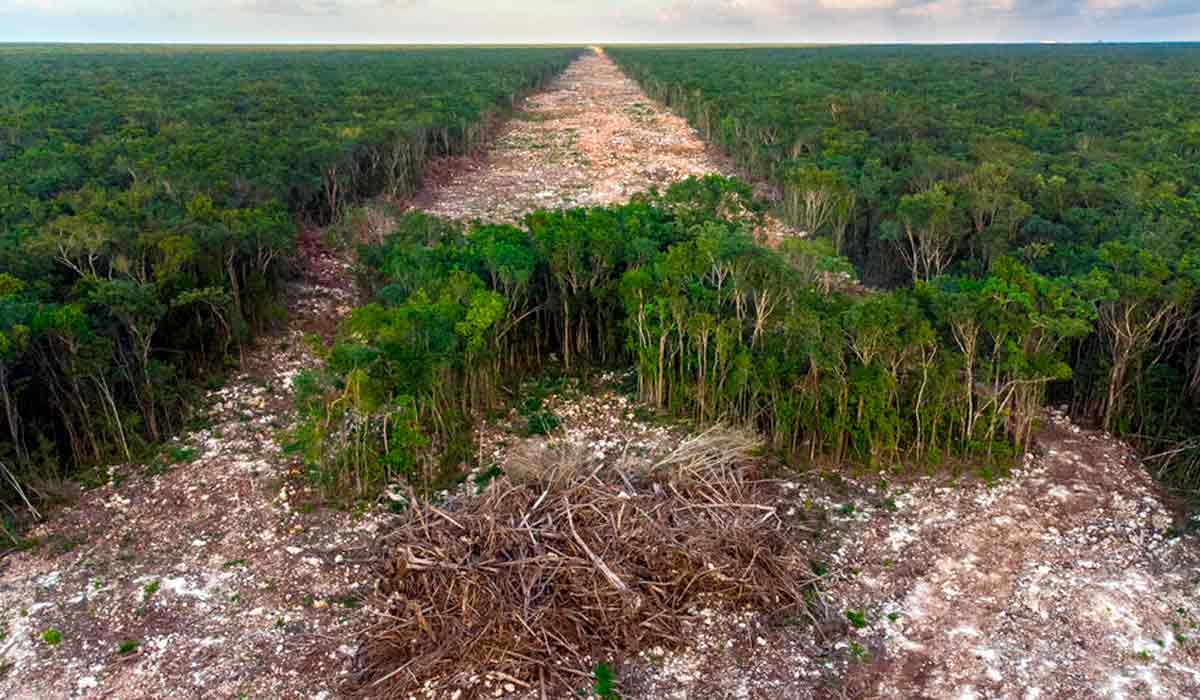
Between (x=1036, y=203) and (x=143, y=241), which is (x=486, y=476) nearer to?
(x=143, y=241)

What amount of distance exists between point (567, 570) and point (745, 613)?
235cm

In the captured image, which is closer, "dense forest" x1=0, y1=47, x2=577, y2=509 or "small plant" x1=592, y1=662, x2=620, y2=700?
"small plant" x1=592, y1=662, x2=620, y2=700

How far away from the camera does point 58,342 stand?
12195 mm

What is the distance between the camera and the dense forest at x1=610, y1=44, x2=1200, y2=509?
12930 mm

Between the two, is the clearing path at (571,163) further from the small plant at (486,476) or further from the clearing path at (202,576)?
the small plant at (486,476)

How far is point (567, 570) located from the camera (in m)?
9.21

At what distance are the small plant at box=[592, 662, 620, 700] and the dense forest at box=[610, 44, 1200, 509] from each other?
7551mm

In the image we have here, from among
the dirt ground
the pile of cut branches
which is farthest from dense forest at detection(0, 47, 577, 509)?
the pile of cut branches

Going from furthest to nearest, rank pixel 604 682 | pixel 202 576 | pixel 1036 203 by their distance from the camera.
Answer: pixel 1036 203, pixel 202 576, pixel 604 682

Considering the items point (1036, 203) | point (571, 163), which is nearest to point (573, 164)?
point (571, 163)

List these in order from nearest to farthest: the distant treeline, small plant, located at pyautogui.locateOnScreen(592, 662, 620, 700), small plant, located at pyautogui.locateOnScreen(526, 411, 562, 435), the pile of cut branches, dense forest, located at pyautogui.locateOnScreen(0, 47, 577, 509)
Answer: small plant, located at pyautogui.locateOnScreen(592, 662, 620, 700), the pile of cut branches, the distant treeline, dense forest, located at pyautogui.locateOnScreen(0, 47, 577, 509), small plant, located at pyautogui.locateOnScreen(526, 411, 562, 435)

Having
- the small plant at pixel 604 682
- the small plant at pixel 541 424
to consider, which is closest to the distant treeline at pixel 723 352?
the small plant at pixel 541 424

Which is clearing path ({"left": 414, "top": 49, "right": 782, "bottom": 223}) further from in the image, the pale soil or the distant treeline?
the distant treeline

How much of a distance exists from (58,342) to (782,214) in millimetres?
21660
